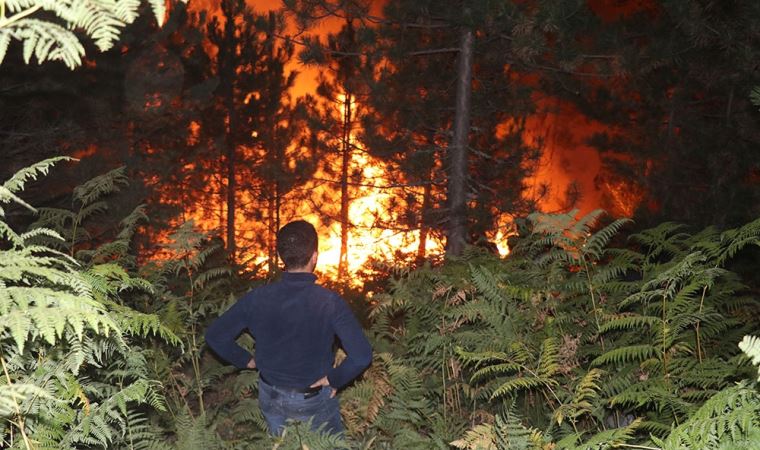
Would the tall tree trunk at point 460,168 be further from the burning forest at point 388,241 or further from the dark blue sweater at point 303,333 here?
the dark blue sweater at point 303,333

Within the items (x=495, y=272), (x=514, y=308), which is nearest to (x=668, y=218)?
(x=495, y=272)

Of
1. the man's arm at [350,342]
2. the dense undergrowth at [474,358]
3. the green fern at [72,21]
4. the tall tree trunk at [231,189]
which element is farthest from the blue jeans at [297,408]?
the tall tree trunk at [231,189]

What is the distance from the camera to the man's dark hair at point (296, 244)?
4.03 metres

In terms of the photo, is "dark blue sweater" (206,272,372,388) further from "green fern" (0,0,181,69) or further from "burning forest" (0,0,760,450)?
A: "green fern" (0,0,181,69)

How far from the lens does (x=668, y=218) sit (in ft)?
41.6

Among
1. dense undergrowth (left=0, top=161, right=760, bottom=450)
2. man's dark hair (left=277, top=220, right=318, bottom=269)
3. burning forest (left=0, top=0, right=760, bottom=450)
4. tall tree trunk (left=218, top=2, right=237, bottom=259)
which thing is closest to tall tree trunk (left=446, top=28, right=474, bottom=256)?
burning forest (left=0, top=0, right=760, bottom=450)

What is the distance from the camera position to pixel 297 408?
407cm

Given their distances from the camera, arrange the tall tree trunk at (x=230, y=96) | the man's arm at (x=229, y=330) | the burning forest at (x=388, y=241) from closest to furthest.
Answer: the burning forest at (x=388, y=241), the man's arm at (x=229, y=330), the tall tree trunk at (x=230, y=96)

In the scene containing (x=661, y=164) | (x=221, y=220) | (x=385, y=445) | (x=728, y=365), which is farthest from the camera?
(x=221, y=220)

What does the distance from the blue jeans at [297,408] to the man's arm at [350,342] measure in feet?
0.92

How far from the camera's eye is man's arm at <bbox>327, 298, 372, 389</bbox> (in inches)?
157

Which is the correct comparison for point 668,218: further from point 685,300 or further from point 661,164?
point 685,300

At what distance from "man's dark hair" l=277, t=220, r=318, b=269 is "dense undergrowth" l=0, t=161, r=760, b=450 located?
0.95m

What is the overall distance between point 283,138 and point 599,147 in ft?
42.2
